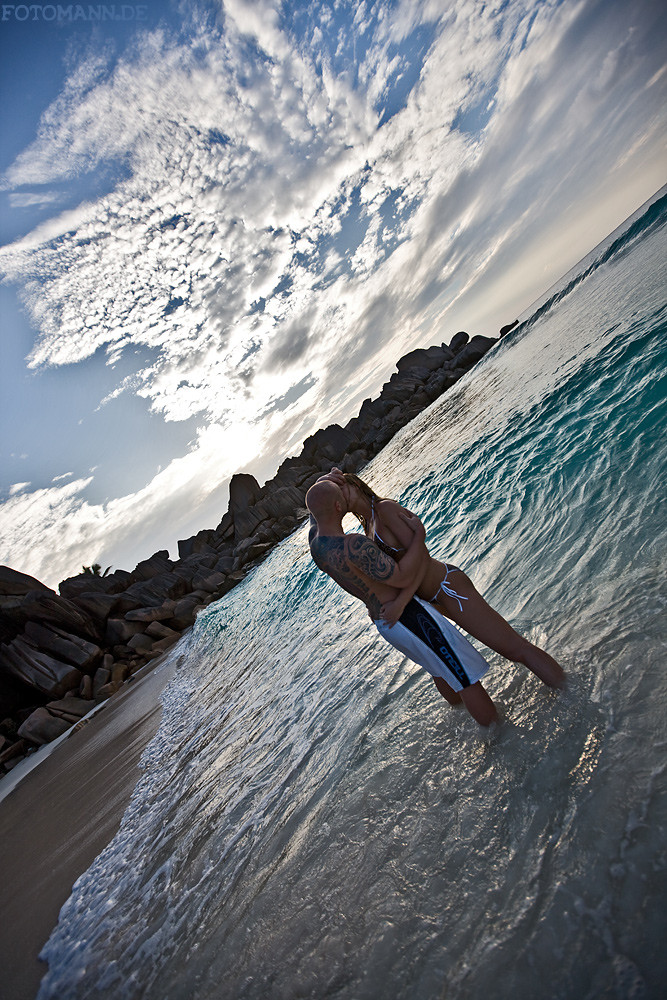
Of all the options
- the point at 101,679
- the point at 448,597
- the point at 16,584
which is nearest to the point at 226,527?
the point at 16,584

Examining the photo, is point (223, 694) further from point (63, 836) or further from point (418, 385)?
point (418, 385)

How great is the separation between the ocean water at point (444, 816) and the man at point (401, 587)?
17.8 inches

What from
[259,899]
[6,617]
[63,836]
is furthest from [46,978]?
[6,617]

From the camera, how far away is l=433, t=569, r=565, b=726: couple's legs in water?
10.1 feet

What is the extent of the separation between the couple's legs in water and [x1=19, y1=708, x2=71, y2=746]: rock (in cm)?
1997

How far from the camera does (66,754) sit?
12664 millimetres

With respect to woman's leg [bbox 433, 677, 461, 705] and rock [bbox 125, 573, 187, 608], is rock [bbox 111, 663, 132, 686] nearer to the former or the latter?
rock [bbox 125, 573, 187, 608]

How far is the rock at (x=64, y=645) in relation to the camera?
23453mm

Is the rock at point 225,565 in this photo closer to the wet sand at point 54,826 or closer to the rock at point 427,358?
the wet sand at point 54,826

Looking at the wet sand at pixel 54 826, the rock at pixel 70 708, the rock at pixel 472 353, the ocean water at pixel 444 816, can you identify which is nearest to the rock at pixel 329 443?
the rock at pixel 472 353

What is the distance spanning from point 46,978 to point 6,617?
87.3 ft

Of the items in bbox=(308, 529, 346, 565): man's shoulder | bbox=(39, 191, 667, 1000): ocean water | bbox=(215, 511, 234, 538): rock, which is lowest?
bbox=(39, 191, 667, 1000): ocean water

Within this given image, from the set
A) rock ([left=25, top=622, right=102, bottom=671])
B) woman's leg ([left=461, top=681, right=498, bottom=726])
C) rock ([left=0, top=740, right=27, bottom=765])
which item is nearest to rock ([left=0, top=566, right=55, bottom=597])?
rock ([left=25, top=622, right=102, bottom=671])

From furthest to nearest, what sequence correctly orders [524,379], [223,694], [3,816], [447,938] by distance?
1. [524,379]
2. [3,816]
3. [223,694]
4. [447,938]
